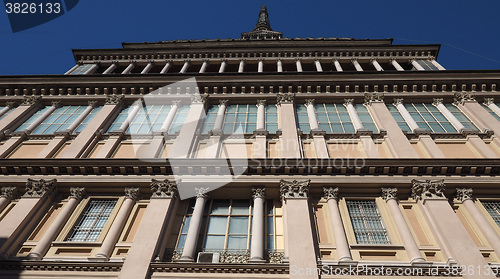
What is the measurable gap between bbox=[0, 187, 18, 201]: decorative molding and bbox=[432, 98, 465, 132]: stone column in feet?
58.9

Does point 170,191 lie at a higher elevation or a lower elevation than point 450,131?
lower

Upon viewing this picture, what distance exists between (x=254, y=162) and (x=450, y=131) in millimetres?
9181

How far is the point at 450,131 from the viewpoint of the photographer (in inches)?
566

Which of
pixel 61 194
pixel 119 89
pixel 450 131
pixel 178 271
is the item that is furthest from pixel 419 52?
pixel 61 194

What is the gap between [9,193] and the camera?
37.8ft

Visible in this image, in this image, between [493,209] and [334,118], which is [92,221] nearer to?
[334,118]

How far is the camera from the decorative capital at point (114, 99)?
1695cm

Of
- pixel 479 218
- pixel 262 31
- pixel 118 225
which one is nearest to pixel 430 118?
pixel 479 218

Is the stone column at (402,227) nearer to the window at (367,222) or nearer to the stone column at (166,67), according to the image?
the window at (367,222)

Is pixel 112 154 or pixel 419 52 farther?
pixel 419 52

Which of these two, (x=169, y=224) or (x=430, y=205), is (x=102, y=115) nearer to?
(x=169, y=224)

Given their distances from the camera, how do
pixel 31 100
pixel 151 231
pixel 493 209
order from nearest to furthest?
1. pixel 151 231
2. pixel 493 209
3. pixel 31 100

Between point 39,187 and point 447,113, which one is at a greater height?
point 447,113

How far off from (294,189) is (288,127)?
401 cm
